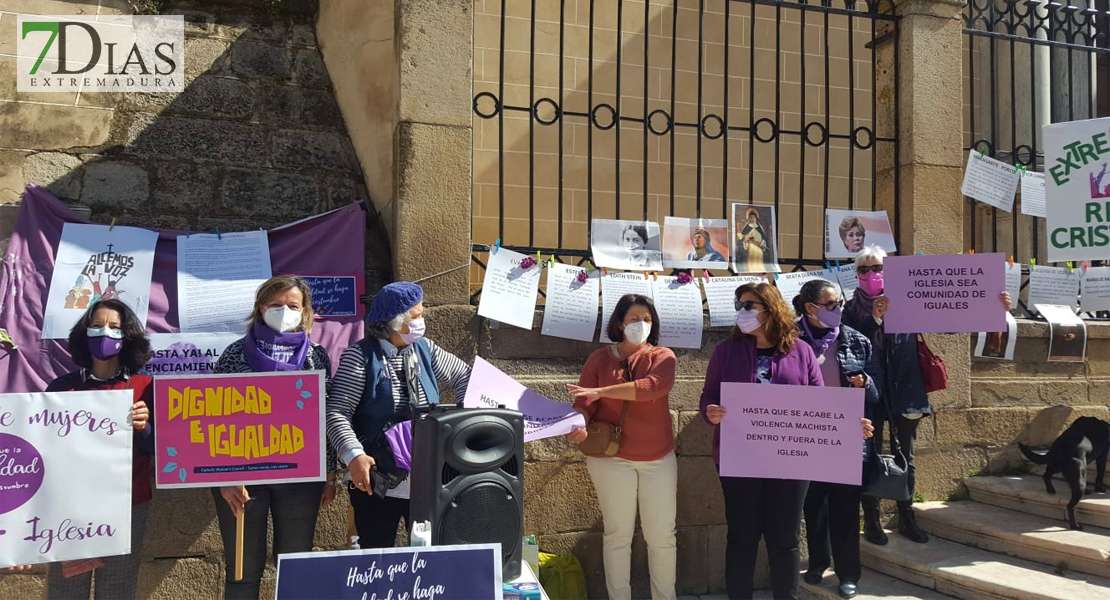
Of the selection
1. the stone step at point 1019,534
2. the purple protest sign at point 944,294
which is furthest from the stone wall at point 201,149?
the stone step at point 1019,534

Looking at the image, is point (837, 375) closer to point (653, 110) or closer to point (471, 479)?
point (471, 479)

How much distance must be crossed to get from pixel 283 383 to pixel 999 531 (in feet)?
14.0

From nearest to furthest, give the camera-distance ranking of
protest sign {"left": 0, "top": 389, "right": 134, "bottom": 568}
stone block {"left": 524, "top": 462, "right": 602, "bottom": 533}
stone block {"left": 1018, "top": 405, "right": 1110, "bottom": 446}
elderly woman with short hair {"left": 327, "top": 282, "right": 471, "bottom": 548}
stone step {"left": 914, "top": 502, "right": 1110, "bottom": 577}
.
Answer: protest sign {"left": 0, "top": 389, "right": 134, "bottom": 568}
elderly woman with short hair {"left": 327, "top": 282, "right": 471, "bottom": 548}
stone step {"left": 914, "top": 502, "right": 1110, "bottom": 577}
stone block {"left": 524, "top": 462, "right": 602, "bottom": 533}
stone block {"left": 1018, "top": 405, "right": 1110, "bottom": 446}

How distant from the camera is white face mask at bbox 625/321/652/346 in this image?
4316 millimetres

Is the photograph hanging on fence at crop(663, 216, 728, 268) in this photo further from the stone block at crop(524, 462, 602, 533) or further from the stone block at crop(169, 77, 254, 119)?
the stone block at crop(169, 77, 254, 119)

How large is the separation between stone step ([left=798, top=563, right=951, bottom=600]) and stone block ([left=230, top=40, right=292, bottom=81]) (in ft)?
14.2

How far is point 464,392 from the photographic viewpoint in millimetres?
3977

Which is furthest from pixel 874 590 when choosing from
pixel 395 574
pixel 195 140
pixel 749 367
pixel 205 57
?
pixel 205 57

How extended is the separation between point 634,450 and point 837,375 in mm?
1188

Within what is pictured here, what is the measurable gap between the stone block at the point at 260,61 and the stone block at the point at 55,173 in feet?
3.56

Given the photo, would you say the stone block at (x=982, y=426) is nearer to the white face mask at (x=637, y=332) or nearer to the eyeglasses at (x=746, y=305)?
the eyeglasses at (x=746, y=305)

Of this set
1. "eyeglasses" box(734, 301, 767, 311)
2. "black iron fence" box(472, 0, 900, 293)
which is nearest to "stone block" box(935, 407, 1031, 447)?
"eyeglasses" box(734, 301, 767, 311)

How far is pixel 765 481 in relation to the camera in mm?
4262

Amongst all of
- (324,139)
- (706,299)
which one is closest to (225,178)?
(324,139)
